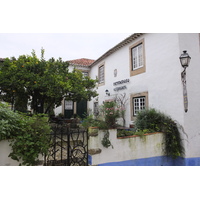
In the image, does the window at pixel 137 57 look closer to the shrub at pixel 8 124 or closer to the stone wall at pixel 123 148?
the stone wall at pixel 123 148

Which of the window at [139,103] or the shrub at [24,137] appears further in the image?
the window at [139,103]

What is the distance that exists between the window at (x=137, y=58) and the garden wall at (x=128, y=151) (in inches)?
152

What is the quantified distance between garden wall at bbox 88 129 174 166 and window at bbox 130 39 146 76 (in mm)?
3871

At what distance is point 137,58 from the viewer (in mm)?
8125

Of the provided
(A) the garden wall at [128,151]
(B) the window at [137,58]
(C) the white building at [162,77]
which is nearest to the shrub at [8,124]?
(A) the garden wall at [128,151]

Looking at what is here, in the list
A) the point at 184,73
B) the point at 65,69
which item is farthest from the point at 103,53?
the point at 184,73

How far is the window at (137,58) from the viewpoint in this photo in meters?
7.64

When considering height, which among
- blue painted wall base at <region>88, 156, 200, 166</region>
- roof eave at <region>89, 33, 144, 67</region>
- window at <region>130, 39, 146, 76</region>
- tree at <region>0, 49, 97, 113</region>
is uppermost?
roof eave at <region>89, 33, 144, 67</region>

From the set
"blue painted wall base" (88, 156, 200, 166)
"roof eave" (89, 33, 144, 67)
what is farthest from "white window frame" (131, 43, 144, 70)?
"blue painted wall base" (88, 156, 200, 166)

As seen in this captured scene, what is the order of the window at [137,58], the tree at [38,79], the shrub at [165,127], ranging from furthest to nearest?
the window at [137,58]
the tree at [38,79]
the shrub at [165,127]

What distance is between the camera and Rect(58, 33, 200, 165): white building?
5.59 meters

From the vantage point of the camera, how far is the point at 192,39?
596 cm

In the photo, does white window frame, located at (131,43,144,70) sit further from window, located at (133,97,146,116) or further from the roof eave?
window, located at (133,97,146,116)

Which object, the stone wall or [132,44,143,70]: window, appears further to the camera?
[132,44,143,70]: window
